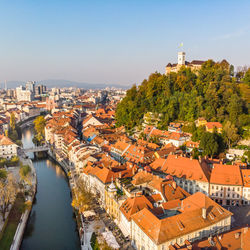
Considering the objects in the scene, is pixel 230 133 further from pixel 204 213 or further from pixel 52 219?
pixel 52 219

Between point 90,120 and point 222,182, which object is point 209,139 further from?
point 90,120

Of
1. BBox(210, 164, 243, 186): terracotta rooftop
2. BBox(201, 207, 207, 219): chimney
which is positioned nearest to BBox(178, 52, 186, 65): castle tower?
BBox(210, 164, 243, 186): terracotta rooftop

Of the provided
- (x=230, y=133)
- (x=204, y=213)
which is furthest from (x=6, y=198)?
(x=230, y=133)

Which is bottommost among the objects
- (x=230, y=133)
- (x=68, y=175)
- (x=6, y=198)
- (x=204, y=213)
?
(x=68, y=175)

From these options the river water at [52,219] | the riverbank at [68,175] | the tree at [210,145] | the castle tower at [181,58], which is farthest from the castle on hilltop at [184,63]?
the river water at [52,219]

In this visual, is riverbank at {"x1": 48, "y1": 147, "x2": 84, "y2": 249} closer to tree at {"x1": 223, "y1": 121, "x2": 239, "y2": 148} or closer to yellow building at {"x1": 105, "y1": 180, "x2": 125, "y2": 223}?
yellow building at {"x1": 105, "y1": 180, "x2": 125, "y2": 223}

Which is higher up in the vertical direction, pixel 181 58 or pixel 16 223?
pixel 181 58

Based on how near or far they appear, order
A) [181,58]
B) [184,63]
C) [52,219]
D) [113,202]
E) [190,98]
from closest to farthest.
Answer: [113,202], [52,219], [190,98], [181,58], [184,63]
